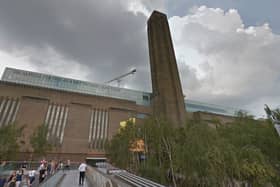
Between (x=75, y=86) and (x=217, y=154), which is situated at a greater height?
(x=75, y=86)

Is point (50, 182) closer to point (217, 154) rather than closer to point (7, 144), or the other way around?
point (217, 154)

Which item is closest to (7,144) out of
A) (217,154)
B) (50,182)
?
(50,182)

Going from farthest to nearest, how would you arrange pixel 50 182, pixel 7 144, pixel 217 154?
pixel 7 144 < pixel 50 182 < pixel 217 154

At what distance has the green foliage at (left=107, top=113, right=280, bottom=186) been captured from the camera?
7.34 metres

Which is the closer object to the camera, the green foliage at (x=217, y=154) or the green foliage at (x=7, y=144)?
the green foliage at (x=217, y=154)

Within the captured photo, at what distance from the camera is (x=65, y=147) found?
37.2 meters

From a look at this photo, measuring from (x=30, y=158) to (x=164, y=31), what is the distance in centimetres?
4408

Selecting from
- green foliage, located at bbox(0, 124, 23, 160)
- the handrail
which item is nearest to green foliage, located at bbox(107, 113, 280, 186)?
the handrail

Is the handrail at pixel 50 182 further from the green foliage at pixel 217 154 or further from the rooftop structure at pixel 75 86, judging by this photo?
the rooftop structure at pixel 75 86

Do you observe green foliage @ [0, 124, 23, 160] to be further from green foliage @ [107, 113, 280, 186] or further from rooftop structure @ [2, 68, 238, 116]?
rooftop structure @ [2, 68, 238, 116]

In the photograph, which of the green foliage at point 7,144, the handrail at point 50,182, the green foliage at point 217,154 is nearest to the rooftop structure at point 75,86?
the green foliage at point 7,144

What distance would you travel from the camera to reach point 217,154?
7.61 m

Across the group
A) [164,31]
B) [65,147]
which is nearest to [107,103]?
[65,147]

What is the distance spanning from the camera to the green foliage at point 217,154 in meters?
7.34
